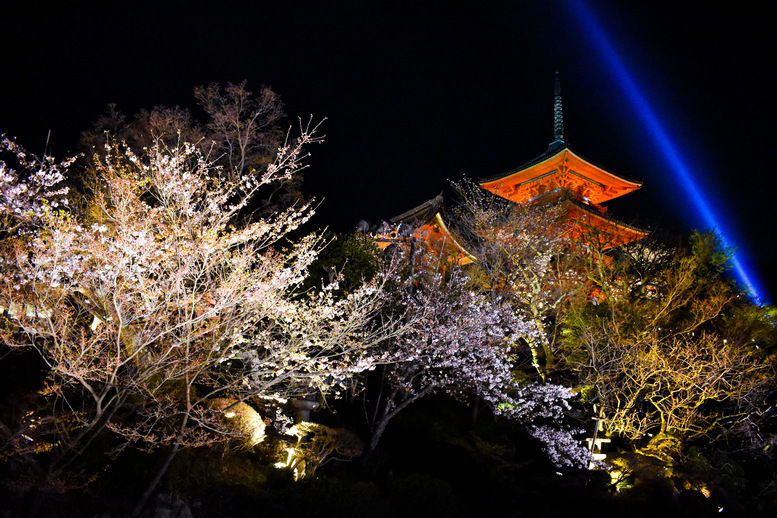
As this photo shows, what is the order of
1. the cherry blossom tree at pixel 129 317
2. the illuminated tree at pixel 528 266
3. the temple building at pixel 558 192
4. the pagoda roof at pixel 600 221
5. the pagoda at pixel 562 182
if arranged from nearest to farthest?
1. the cherry blossom tree at pixel 129 317
2. the illuminated tree at pixel 528 266
3. the temple building at pixel 558 192
4. the pagoda roof at pixel 600 221
5. the pagoda at pixel 562 182

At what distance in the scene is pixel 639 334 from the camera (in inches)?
476

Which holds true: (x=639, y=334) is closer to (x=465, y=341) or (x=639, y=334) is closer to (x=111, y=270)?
(x=465, y=341)

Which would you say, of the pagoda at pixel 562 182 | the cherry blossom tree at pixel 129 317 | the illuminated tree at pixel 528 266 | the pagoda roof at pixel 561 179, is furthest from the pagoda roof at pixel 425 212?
the cherry blossom tree at pixel 129 317

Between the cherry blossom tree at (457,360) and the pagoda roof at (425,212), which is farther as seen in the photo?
the pagoda roof at (425,212)

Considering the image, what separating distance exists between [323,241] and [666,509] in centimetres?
905

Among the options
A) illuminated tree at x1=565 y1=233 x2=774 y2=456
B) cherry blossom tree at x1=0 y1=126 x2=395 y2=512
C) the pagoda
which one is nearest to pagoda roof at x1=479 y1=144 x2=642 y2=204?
the pagoda

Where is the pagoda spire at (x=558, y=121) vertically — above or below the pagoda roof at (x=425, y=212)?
above

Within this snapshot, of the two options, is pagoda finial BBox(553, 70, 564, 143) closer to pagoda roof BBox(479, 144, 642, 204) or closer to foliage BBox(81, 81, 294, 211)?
pagoda roof BBox(479, 144, 642, 204)

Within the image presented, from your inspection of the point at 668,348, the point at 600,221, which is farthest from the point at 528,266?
the point at 600,221

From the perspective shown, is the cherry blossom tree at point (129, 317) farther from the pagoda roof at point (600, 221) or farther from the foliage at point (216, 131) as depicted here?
the pagoda roof at point (600, 221)

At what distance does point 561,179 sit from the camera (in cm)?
2359

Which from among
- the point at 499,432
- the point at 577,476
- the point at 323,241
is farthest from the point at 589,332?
the point at 323,241

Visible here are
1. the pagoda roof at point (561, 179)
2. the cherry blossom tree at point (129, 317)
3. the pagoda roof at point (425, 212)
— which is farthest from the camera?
the pagoda roof at point (561, 179)

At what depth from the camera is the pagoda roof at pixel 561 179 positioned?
2314 centimetres
